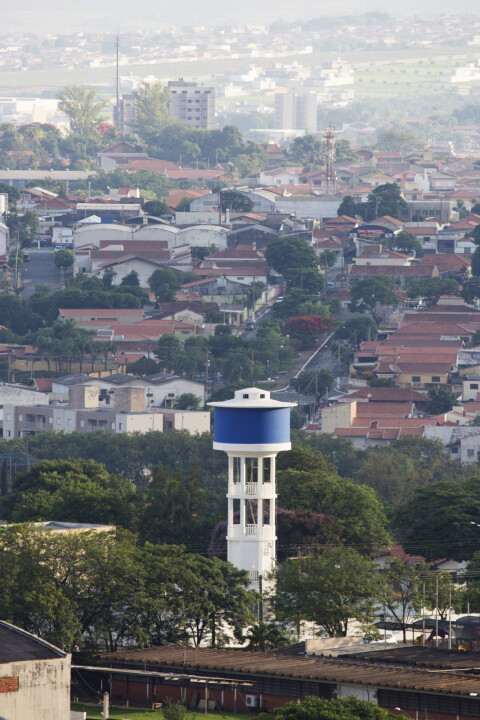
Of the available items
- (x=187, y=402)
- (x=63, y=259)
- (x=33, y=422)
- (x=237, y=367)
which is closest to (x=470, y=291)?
(x=237, y=367)

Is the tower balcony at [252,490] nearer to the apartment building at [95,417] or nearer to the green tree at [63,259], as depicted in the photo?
the apartment building at [95,417]

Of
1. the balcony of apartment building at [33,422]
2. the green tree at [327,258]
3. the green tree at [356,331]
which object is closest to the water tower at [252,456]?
the balcony of apartment building at [33,422]

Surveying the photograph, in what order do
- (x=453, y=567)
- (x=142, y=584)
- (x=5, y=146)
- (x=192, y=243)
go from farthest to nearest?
(x=5, y=146) < (x=192, y=243) < (x=453, y=567) < (x=142, y=584)

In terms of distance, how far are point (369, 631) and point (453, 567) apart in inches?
320

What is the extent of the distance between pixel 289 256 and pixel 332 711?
6310cm

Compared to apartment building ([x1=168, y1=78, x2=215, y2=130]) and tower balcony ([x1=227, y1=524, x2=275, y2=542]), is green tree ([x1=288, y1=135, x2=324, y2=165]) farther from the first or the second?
tower balcony ([x1=227, y1=524, x2=275, y2=542])

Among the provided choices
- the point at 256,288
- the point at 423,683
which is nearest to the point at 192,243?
the point at 256,288

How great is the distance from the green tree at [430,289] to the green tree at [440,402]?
13.8 m

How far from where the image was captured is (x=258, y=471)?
2841 centimetres

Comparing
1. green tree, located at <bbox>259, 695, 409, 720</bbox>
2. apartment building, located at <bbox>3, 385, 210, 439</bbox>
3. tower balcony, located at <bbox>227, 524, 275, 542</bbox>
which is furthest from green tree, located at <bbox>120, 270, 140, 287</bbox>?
green tree, located at <bbox>259, 695, 409, 720</bbox>

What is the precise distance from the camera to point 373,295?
75.7 m

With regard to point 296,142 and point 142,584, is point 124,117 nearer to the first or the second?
point 296,142

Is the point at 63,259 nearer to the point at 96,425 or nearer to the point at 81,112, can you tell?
the point at 96,425

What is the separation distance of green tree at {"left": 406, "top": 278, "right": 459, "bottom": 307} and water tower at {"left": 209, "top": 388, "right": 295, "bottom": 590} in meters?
48.9
